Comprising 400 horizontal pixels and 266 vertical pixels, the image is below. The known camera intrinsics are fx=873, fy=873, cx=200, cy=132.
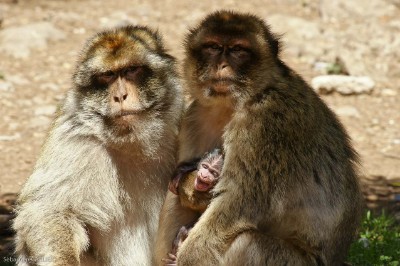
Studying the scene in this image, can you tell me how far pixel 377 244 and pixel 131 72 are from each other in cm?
232

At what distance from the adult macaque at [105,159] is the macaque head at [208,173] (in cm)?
35

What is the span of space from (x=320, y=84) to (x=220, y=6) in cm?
261

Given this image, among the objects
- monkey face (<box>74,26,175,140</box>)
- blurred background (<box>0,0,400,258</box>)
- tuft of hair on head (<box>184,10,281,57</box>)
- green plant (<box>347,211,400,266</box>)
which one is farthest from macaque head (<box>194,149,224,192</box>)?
blurred background (<box>0,0,400,258</box>)

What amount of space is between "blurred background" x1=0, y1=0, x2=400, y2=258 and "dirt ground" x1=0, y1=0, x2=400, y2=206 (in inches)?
0.4

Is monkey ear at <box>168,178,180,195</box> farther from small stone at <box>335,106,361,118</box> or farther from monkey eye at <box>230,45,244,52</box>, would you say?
small stone at <box>335,106,361,118</box>

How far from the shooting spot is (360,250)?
19.7ft

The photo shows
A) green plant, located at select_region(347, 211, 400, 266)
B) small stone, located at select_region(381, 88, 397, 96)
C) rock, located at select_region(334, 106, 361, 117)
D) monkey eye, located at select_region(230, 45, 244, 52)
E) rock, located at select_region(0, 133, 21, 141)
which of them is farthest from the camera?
small stone, located at select_region(381, 88, 397, 96)

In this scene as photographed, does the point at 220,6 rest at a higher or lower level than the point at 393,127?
higher

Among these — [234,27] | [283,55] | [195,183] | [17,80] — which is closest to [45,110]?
[17,80]

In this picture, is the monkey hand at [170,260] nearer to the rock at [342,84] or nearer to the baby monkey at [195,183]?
the baby monkey at [195,183]

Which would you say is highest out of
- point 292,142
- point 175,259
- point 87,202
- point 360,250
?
point 292,142

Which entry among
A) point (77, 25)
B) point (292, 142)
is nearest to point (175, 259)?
point (292, 142)

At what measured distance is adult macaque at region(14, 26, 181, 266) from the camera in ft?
15.7

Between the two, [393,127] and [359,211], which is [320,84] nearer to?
[393,127]
